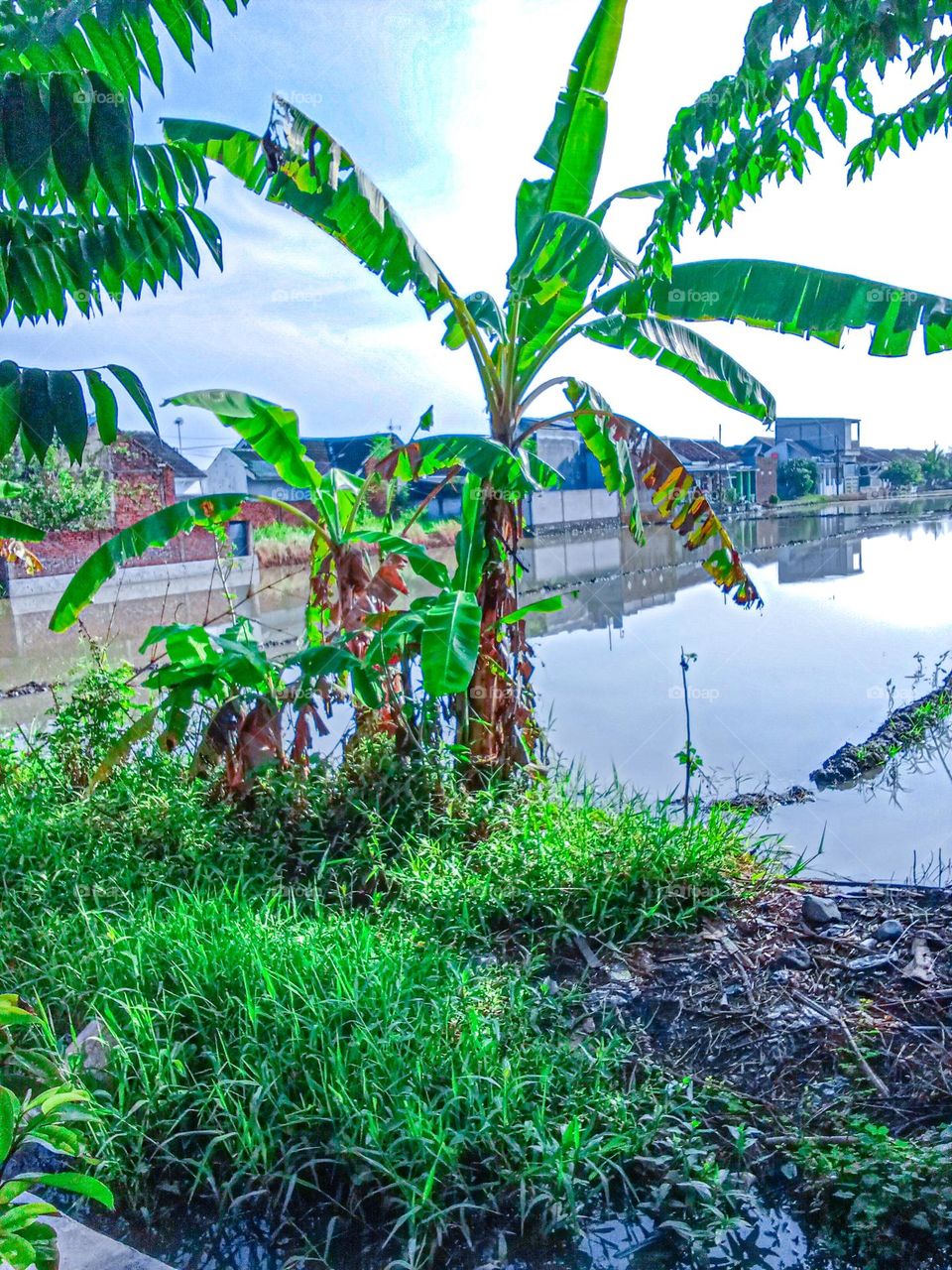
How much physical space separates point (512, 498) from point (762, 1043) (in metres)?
1.75

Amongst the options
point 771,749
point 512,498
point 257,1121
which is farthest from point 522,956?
point 771,749

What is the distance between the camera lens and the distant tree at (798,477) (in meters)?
8.42

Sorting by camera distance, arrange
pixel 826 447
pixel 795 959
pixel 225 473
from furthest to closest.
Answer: pixel 826 447 < pixel 225 473 < pixel 795 959

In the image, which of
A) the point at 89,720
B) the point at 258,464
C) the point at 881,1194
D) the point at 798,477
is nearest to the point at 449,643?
the point at 881,1194

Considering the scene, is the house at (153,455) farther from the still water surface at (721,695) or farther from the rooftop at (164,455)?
the still water surface at (721,695)

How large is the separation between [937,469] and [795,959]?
6.55m

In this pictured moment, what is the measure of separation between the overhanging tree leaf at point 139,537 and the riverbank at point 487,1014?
2.44 ft

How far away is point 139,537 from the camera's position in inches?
104

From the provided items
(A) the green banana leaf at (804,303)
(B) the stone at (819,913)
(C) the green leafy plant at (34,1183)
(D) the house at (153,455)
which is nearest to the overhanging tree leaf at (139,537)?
(A) the green banana leaf at (804,303)

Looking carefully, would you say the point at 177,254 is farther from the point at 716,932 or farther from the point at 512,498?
the point at 716,932

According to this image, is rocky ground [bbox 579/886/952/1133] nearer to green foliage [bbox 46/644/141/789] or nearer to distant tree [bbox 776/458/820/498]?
green foliage [bbox 46/644/141/789]

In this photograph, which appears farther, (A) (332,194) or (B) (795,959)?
(A) (332,194)

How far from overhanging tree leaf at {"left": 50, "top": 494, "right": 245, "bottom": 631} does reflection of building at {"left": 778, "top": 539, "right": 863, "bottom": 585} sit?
6379 mm

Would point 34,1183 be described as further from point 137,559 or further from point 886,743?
point 137,559
